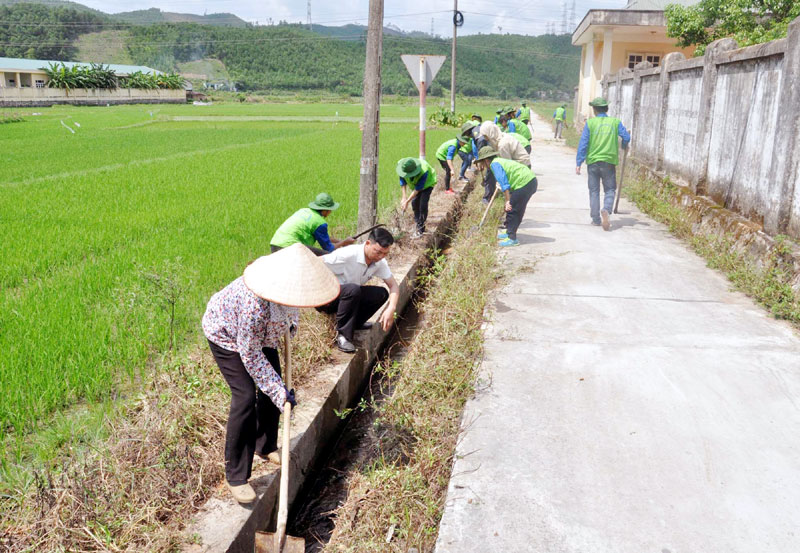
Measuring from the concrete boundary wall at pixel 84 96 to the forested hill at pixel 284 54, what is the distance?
32106 mm

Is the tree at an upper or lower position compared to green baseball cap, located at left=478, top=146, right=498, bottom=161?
Answer: upper

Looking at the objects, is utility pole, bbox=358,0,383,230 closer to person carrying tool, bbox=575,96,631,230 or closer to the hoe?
person carrying tool, bbox=575,96,631,230

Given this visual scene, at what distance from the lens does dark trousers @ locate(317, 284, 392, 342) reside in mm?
4504

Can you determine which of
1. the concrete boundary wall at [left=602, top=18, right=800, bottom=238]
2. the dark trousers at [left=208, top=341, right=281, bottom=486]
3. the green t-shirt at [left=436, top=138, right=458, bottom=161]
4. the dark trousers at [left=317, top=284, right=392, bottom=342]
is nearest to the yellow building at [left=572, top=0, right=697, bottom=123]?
the concrete boundary wall at [left=602, top=18, right=800, bottom=238]

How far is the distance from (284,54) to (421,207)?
4091 inches

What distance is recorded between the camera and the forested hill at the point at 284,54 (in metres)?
92.9

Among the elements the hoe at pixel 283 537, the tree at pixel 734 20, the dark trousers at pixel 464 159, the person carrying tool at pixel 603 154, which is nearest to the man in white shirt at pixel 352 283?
the hoe at pixel 283 537

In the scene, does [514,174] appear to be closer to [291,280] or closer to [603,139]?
[603,139]

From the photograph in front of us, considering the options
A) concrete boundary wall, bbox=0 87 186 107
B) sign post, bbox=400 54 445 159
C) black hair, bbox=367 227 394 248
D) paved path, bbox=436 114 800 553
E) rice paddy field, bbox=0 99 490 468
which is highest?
concrete boundary wall, bbox=0 87 186 107

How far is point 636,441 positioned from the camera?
3297mm

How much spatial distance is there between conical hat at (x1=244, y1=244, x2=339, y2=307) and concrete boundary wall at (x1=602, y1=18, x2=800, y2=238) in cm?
459

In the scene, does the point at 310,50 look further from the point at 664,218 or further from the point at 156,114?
the point at 664,218

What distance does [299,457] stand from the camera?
347 centimetres

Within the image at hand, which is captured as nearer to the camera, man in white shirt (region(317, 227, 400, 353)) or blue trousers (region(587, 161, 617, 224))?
man in white shirt (region(317, 227, 400, 353))
